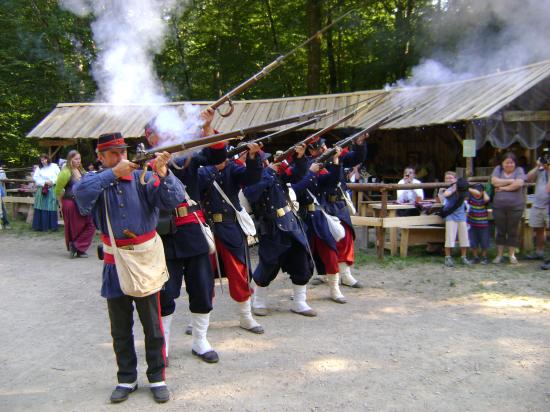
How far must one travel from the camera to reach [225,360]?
4633mm

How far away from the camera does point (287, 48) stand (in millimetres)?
22672

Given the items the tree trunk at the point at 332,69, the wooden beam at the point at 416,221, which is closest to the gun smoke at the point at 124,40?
the wooden beam at the point at 416,221

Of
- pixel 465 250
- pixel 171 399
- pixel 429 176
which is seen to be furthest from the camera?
pixel 429 176

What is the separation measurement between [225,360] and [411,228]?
17.4 feet

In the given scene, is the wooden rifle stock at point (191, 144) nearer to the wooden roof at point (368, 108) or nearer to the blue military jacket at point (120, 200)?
the blue military jacket at point (120, 200)

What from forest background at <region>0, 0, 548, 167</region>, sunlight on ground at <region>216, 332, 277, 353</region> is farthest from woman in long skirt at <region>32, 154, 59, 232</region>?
sunlight on ground at <region>216, 332, 277, 353</region>

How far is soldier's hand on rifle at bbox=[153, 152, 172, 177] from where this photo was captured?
365cm

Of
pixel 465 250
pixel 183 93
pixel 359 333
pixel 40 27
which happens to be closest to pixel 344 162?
pixel 359 333

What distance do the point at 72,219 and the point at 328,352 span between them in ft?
22.1

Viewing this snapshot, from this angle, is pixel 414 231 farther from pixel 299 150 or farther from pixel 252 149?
pixel 252 149

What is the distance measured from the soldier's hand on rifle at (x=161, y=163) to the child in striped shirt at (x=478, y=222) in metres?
6.45

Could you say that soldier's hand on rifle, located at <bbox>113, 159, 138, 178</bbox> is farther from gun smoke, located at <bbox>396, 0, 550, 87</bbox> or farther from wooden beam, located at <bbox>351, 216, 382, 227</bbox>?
gun smoke, located at <bbox>396, 0, 550, 87</bbox>

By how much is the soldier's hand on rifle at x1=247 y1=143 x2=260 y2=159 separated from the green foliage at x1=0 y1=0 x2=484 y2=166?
10.0 m

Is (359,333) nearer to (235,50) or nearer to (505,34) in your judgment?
(505,34)
